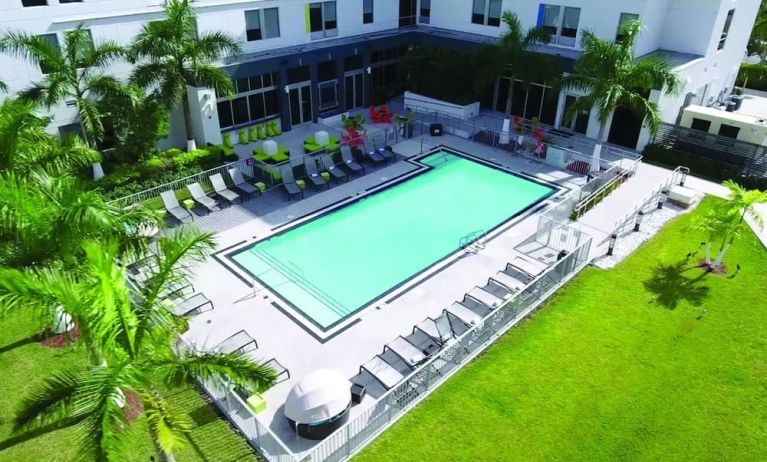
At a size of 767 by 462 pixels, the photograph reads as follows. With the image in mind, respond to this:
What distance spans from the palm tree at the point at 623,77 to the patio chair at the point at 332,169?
10.4 metres

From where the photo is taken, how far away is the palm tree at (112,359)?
7.13m

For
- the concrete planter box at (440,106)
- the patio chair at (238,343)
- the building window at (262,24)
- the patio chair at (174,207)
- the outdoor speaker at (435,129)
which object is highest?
the building window at (262,24)

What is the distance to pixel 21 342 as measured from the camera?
1395cm

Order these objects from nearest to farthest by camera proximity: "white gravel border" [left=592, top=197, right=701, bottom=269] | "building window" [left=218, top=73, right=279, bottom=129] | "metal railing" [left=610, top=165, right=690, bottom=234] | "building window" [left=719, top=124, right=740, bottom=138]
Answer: "white gravel border" [left=592, top=197, right=701, bottom=269], "metal railing" [left=610, top=165, right=690, bottom=234], "building window" [left=719, top=124, right=740, bottom=138], "building window" [left=218, top=73, right=279, bottom=129]

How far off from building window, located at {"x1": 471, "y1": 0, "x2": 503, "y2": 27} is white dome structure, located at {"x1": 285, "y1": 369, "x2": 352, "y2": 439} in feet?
80.6

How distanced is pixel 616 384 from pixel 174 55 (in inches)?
758

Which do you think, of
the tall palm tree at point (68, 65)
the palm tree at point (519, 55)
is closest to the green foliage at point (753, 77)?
the palm tree at point (519, 55)

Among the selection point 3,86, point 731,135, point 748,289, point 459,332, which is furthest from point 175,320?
point 731,135

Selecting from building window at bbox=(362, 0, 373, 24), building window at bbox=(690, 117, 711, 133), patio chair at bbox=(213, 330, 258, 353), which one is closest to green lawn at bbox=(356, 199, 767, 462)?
patio chair at bbox=(213, 330, 258, 353)

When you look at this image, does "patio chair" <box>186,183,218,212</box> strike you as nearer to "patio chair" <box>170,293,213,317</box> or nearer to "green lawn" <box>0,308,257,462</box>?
"patio chair" <box>170,293,213,317</box>

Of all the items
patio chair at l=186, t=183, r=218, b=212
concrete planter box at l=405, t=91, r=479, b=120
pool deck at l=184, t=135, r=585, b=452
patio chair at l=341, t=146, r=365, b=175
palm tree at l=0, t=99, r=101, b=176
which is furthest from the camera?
concrete planter box at l=405, t=91, r=479, b=120

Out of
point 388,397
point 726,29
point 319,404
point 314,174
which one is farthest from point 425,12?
point 319,404

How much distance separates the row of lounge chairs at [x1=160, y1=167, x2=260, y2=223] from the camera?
780 inches

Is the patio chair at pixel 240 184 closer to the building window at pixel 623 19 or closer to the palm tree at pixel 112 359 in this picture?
the palm tree at pixel 112 359
